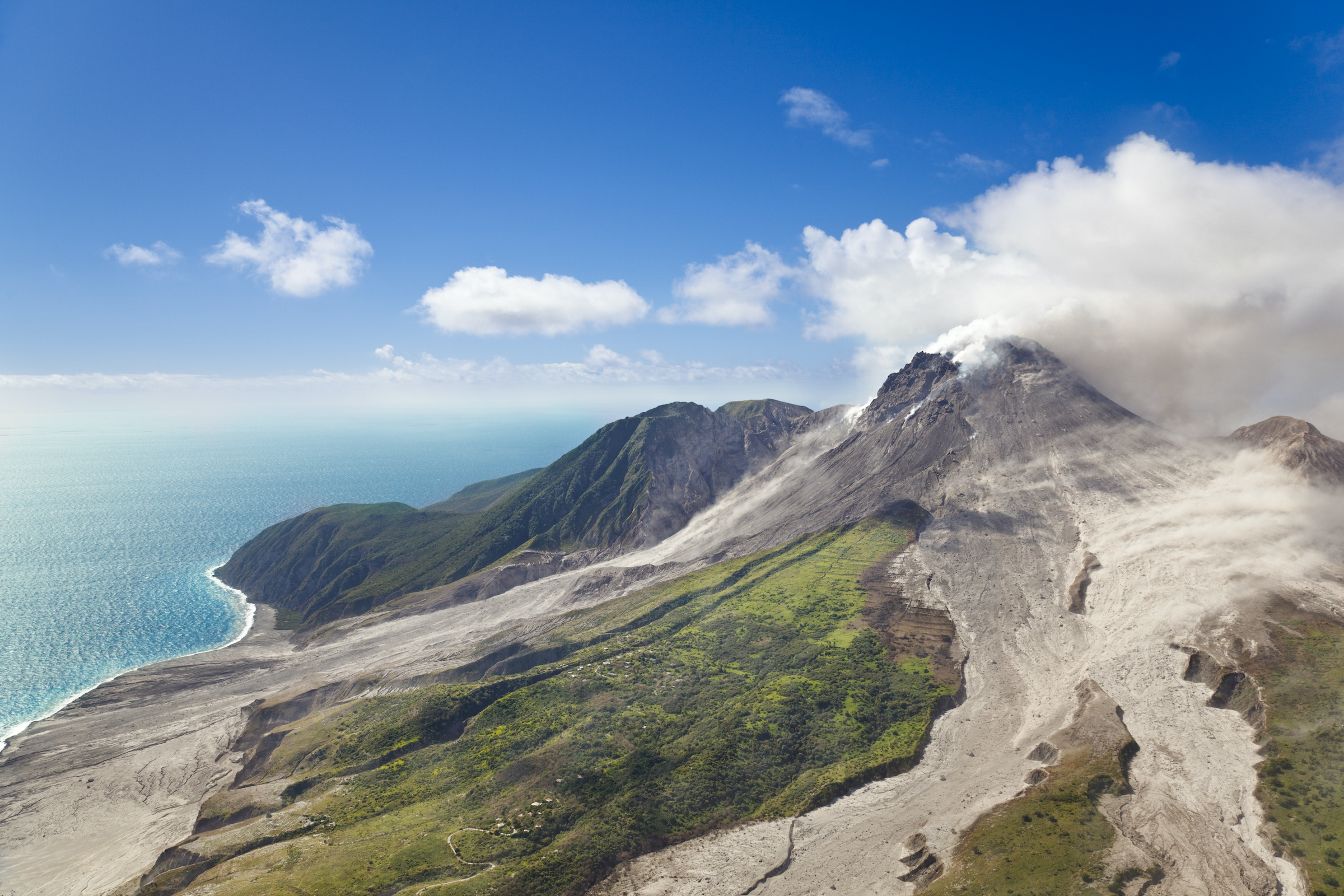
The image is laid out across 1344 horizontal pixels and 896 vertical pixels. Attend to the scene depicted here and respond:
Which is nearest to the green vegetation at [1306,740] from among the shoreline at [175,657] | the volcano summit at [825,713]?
the volcano summit at [825,713]

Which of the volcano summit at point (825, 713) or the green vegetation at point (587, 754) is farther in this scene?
the green vegetation at point (587, 754)

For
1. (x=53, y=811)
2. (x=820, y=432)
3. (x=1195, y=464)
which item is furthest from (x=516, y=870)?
(x=820, y=432)

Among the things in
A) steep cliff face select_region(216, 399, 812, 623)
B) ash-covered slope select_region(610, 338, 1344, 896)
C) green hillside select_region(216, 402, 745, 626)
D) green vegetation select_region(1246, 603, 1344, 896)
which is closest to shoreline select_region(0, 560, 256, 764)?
green hillside select_region(216, 402, 745, 626)

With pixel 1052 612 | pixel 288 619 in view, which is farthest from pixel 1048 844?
Result: pixel 288 619

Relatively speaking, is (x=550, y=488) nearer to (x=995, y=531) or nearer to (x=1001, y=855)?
(x=995, y=531)

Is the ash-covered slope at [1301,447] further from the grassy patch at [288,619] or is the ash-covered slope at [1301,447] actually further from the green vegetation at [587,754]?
the grassy patch at [288,619]

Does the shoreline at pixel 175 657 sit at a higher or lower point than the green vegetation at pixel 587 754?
lower
